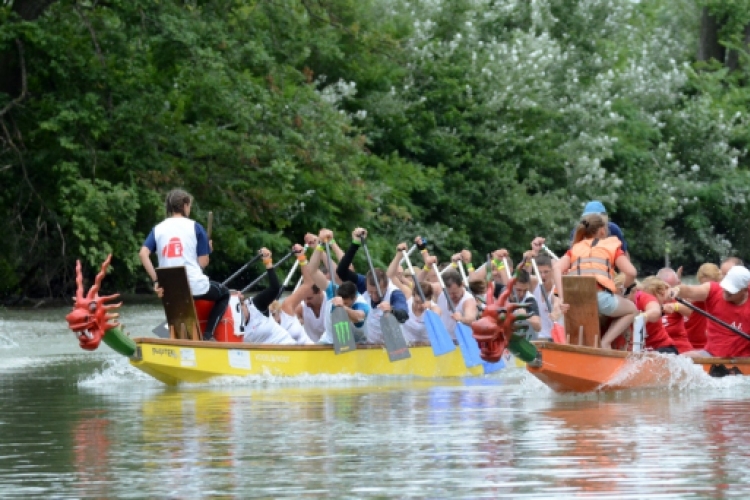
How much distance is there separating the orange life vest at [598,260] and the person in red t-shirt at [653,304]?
1.87ft

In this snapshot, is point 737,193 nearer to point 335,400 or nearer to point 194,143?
point 194,143

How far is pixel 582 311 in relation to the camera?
13188mm

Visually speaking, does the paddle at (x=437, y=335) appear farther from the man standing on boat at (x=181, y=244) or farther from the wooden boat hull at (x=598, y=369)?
the wooden boat hull at (x=598, y=369)

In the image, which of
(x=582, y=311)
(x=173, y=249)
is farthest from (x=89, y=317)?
(x=582, y=311)

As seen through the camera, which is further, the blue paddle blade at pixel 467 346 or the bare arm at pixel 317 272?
the blue paddle blade at pixel 467 346

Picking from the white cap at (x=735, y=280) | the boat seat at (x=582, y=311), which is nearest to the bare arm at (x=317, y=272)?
the boat seat at (x=582, y=311)

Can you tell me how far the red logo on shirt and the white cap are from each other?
438 centimetres

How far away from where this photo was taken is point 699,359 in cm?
1360

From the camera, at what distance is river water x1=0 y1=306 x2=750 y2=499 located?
8273mm

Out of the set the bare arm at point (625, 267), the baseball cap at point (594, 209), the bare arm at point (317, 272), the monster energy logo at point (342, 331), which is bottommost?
the monster energy logo at point (342, 331)

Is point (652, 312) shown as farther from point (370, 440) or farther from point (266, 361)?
point (370, 440)

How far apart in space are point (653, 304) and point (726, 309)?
75 centimetres


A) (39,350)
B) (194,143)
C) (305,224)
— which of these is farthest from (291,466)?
(305,224)

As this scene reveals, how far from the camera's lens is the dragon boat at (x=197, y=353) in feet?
45.5
